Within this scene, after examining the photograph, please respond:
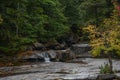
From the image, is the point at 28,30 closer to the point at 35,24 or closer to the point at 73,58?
the point at 35,24

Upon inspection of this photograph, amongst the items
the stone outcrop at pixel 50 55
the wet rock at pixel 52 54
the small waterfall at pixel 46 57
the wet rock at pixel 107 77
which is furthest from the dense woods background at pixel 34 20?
the wet rock at pixel 107 77

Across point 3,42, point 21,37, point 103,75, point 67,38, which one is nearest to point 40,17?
point 21,37

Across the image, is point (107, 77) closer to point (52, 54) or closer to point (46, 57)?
point (46, 57)

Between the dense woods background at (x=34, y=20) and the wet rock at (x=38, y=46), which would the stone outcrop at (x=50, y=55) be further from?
the wet rock at (x=38, y=46)

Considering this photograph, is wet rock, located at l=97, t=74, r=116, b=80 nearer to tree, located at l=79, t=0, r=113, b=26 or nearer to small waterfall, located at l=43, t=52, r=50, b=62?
small waterfall, located at l=43, t=52, r=50, b=62

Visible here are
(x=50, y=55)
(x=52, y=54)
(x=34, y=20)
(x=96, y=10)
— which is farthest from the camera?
(x=96, y=10)

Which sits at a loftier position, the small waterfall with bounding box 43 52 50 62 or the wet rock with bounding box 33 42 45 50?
the wet rock with bounding box 33 42 45 50

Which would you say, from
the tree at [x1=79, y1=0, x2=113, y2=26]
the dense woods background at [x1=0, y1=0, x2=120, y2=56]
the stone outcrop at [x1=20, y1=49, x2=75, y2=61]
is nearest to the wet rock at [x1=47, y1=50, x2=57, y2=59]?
the stone outcrop at [x1=20, y1=49, x2=75, y2=61]

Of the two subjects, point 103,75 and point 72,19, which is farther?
point 72,19

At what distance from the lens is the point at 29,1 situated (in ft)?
161

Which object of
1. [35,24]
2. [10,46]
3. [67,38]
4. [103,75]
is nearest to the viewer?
[103,75]

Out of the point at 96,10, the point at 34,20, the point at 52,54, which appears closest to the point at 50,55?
the point at 52,54

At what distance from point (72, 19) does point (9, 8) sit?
23228mm

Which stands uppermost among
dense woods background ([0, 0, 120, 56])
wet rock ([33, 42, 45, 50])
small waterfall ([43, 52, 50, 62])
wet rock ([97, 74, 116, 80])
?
dense woods background ([0, 0, 120, 56])
